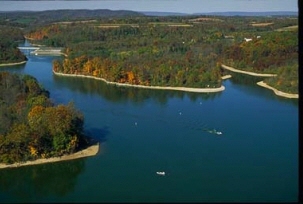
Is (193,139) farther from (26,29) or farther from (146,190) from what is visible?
(26,29)

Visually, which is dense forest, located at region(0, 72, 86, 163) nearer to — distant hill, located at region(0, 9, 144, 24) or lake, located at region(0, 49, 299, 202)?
lake, located at region(0, 49, 299, 202)

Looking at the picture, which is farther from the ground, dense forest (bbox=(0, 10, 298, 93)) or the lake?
dense forest (bbox=(0, 10, 298, 93))

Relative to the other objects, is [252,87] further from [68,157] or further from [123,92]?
[68,157]

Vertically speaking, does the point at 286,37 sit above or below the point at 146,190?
above

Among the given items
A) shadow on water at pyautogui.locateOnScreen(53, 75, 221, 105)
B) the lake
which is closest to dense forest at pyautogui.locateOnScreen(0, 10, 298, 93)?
shadow on water at pyautogui.locateOnScreen(53, 75, 221, 105)

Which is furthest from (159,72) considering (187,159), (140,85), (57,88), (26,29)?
(26,29)

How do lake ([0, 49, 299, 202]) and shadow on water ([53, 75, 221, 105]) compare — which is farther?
shadow on water ([53, 75, 221, 105])

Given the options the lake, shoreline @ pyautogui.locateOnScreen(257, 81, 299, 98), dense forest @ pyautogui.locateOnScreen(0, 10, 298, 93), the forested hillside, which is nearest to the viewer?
the lake

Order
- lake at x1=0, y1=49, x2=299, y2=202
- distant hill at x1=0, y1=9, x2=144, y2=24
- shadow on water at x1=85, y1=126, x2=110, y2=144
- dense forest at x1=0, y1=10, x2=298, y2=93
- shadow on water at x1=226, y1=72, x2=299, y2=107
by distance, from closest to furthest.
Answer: lake at x1=0, y1=49, x2=299, y2=202
shadow on water at x1=85, y1=126, x2=110, y2=144
shadow on water at x1=226, y1=72, x2=299, y2=107
dense forest at x1=0, y1=10, x2=298, y2=93
distant hill at x1=0, y1=9, x2=144, y2=24
